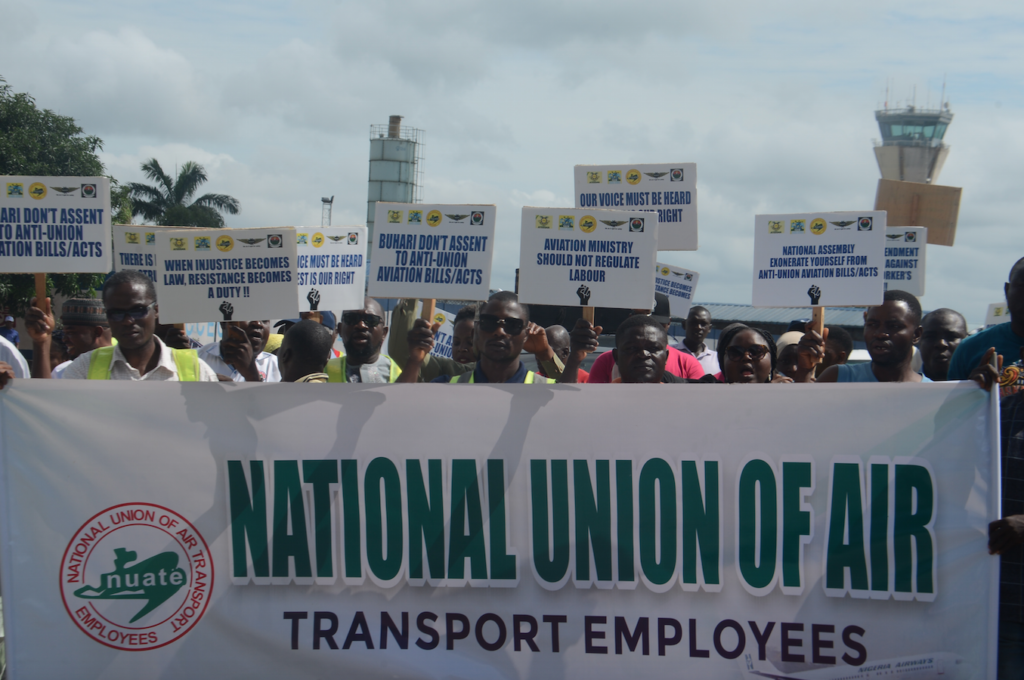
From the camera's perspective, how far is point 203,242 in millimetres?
4312

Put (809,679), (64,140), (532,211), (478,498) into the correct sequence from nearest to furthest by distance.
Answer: (809,679), (478,498), (532,211), (64,140)

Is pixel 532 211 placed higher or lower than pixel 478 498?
higher

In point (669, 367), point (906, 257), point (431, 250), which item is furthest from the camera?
point (906, 257)

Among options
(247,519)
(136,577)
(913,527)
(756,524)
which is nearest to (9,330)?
(136,577)

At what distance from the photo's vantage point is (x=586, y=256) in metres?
4.29

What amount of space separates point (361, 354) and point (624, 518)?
2194 mm

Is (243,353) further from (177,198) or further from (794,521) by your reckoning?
(177,198)

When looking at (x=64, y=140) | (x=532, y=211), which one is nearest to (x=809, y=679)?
(x=532, y=211)

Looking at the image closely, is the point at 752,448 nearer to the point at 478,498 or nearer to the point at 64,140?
the point at 478,498

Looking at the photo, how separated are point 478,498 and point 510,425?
32 cm

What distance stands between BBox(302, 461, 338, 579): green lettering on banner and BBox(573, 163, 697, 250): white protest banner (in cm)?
279

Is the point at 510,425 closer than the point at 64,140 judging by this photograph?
Yes

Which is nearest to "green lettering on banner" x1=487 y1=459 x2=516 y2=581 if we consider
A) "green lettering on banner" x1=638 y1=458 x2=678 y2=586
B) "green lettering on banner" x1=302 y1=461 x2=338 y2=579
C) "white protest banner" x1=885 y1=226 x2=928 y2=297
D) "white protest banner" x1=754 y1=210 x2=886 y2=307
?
"green lettering on banner" x1=638 y1=458 x2=678 y2=586

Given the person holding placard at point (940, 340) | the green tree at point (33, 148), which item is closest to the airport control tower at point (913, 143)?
the green tree at point (33, 148)
